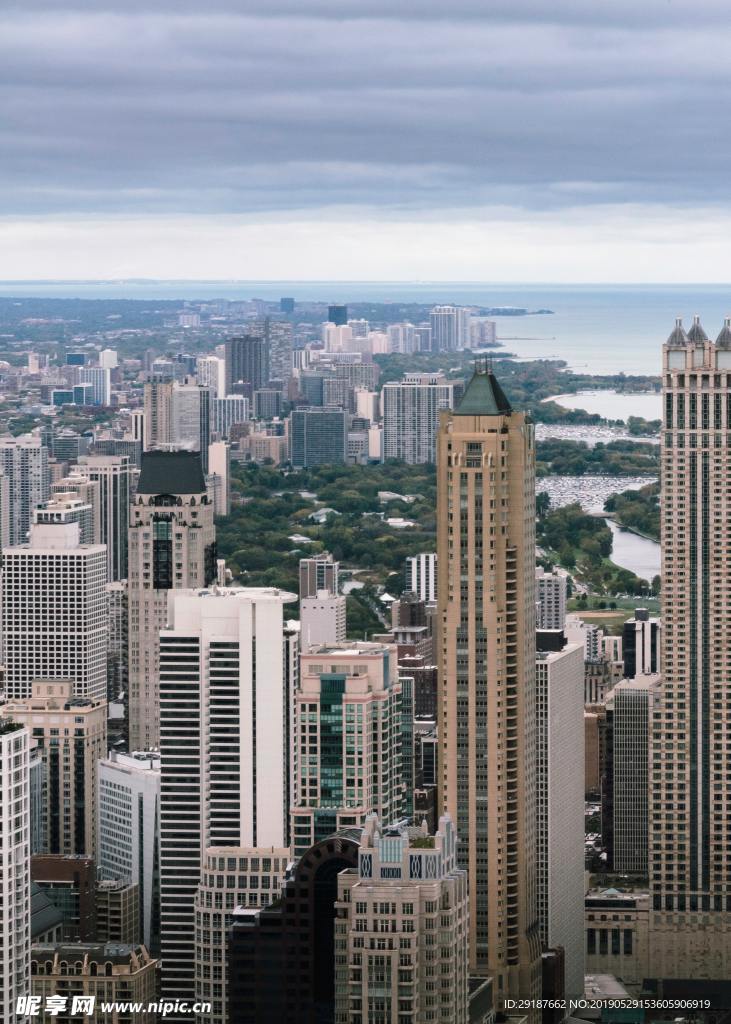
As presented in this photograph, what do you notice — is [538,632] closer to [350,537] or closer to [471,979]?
[471,979]

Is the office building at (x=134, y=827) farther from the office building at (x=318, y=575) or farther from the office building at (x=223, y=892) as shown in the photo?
the office building at (x=318, y=575)

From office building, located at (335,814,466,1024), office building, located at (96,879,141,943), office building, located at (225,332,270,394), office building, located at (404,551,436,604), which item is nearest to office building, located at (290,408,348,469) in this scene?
office building, located at (225,332,270,394)

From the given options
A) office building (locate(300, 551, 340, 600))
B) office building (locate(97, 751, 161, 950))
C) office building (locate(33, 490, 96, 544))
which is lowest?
office building (locate(97, 751, 161, 950))

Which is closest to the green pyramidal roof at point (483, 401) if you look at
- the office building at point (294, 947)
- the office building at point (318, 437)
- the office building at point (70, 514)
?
the office building at point (294, 947)

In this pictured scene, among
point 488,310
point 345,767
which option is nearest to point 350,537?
point 488,310

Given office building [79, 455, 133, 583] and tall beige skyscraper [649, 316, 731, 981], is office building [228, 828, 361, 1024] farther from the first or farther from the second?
office building [79, 455, 133, 583]

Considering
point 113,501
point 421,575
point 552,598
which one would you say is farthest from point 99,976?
point 113,501
